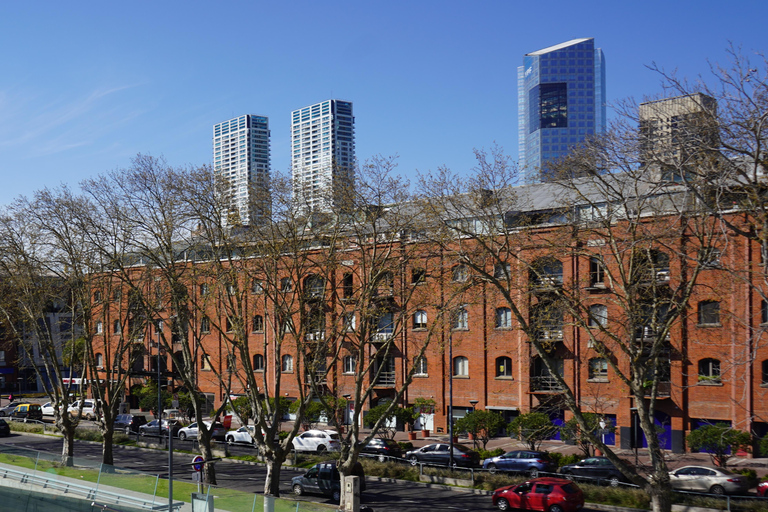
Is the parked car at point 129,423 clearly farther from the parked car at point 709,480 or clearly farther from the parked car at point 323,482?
the parked car at point 709,480

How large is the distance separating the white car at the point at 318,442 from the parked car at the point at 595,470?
44.9ft

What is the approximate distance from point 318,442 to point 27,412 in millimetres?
32111

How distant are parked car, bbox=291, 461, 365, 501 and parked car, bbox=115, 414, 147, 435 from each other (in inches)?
957

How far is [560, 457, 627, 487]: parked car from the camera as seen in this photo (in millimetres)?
30391

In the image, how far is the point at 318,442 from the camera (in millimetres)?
40562

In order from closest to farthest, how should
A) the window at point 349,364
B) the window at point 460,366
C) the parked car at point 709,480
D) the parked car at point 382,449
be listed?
the parked car at point 709,480
the parked car at point 382,449
the window at point 460,366
the window at point 349,364

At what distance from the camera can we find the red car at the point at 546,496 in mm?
25875

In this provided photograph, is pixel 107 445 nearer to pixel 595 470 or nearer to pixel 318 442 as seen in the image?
pixel 318 442

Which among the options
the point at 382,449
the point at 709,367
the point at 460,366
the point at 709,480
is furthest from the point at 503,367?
the point at 709,480

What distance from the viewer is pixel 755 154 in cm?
1458

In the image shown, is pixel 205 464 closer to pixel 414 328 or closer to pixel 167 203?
pixel 167 203

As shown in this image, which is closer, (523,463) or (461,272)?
(461,272)

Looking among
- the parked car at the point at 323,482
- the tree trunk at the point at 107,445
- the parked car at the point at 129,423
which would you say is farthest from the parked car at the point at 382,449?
the parked car at the point at 129,423

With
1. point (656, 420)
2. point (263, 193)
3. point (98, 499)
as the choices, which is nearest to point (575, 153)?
point (263, 193)
